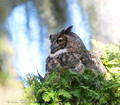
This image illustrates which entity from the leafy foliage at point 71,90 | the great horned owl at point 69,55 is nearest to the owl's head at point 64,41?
the great horned owl at point 69,55

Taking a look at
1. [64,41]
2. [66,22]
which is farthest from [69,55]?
[66,22]

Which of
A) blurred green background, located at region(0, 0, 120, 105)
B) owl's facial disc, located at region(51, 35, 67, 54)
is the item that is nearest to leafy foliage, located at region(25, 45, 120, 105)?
owl's facial disc, located at region(51, 35, 67, 54)

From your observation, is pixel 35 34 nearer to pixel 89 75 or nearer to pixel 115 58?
pixel 115 58

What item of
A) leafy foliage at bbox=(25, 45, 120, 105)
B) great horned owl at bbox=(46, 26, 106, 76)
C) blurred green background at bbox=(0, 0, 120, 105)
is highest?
blurred green background at bbox=(0, 0, 120, 105)

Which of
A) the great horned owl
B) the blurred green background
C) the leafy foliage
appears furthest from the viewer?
the blurred green background

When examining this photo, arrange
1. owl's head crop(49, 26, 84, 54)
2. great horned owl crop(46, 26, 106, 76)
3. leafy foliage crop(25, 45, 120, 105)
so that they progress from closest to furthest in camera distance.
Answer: leafy foliage crop(25, 45, 120, 105) < great horned owl crop(46, 26, 106, 76) < owl's head crop(49, 26, 84, 54)

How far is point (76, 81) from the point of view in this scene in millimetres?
1144

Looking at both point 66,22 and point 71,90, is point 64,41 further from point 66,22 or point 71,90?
point 66,22

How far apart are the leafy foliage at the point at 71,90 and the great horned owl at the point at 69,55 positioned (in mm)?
243

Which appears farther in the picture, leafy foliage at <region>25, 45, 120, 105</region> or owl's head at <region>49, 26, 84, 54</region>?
owl's head at <region>49, 26, 84, 54</region>

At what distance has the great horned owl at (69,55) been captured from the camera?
1.48 m

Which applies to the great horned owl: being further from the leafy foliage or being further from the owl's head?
the leafy foliage

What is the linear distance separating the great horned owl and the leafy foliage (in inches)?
9.6

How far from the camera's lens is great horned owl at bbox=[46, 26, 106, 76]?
1.48 meters
